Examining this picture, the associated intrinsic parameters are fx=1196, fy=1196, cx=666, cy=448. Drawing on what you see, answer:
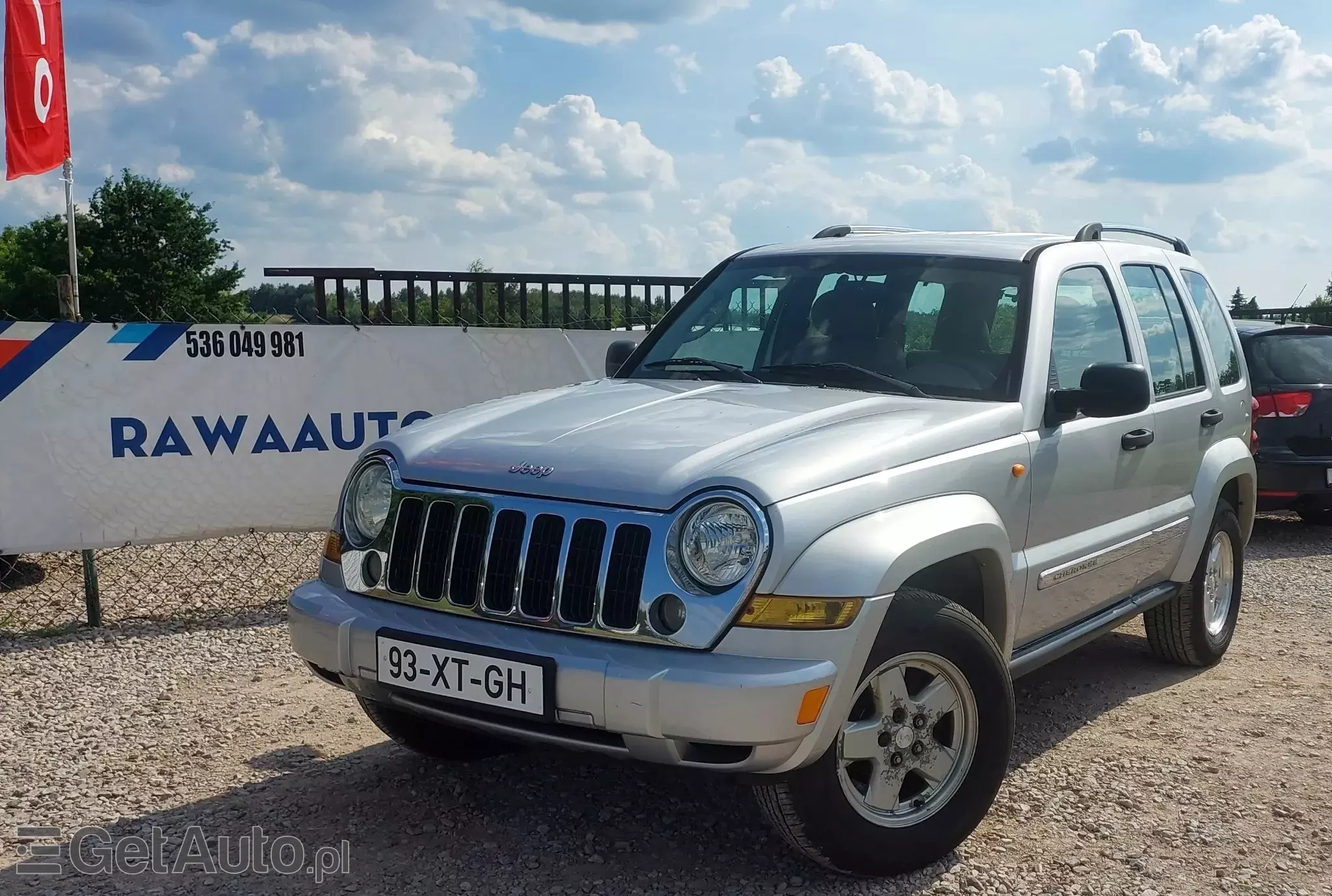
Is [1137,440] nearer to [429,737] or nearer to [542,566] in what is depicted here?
[542,566]

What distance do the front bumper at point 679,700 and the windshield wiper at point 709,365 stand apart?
1.53 m

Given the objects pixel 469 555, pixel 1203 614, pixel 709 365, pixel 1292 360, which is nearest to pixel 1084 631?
pixel 1203 614

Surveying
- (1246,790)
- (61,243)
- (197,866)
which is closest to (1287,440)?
(1246,790)

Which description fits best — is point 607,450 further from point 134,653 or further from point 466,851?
point 134,653

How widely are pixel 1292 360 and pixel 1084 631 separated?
603 cm

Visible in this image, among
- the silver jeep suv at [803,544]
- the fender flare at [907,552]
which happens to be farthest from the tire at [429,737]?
the fender flare at [907,552]

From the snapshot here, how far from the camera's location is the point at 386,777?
4.28 m

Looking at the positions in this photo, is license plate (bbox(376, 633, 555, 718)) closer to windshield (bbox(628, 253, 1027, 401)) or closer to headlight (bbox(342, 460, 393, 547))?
headlight (bbox(342, 460, 393, 547))

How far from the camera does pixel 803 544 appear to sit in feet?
10.1

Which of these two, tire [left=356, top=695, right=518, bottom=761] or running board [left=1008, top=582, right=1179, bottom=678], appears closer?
running board [left=1008, top=582, right=1179, bottom=678]

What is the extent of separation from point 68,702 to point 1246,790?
188 inches

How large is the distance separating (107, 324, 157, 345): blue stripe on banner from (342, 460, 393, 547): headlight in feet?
10.8

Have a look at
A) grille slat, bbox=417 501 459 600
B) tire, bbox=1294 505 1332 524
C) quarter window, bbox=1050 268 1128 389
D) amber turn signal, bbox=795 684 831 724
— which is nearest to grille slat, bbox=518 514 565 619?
grille slat, bbox=417 501 459 600

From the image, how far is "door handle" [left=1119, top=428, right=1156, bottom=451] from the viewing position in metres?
4.55
